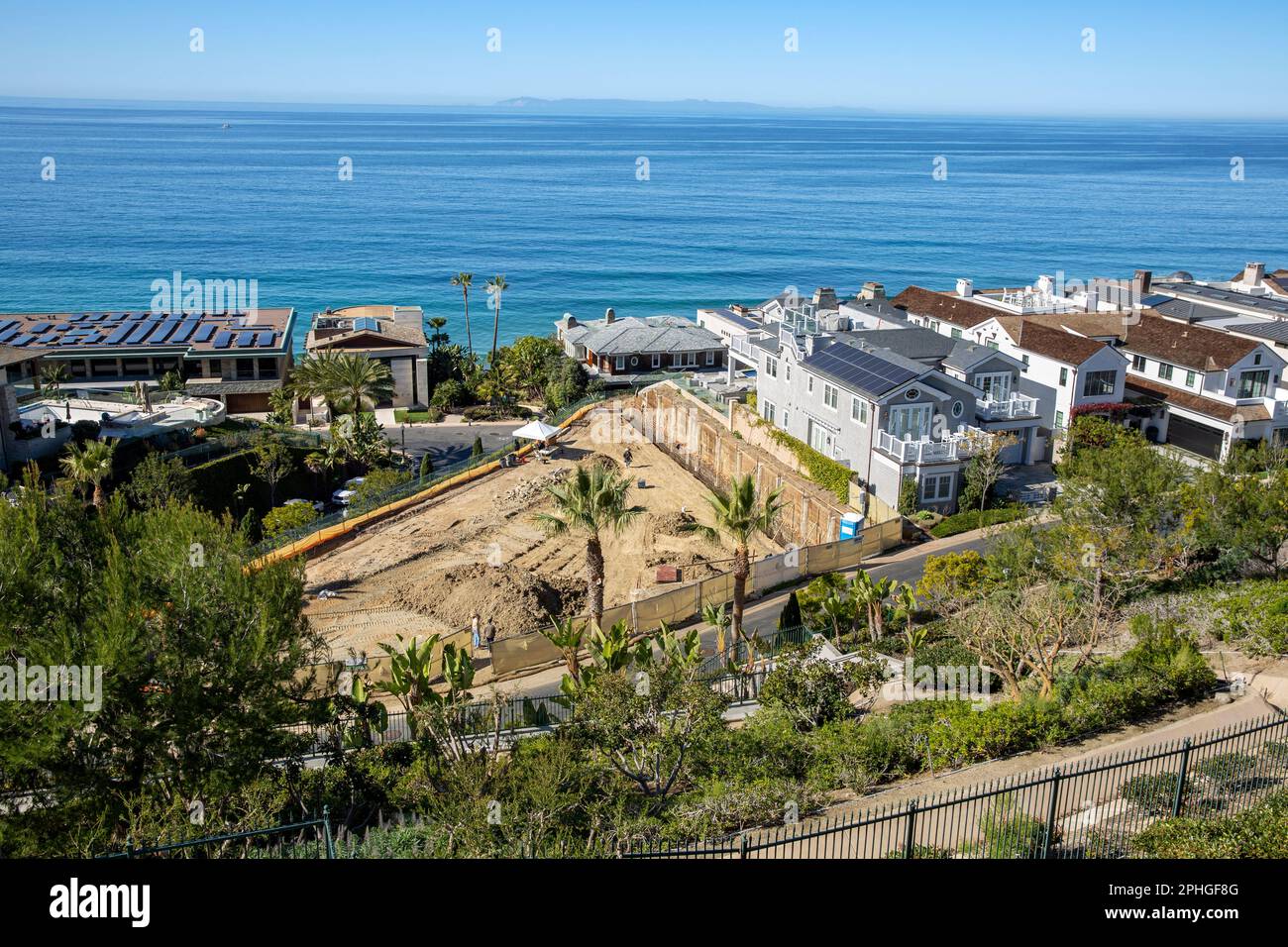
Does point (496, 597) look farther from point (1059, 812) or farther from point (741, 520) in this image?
point (1059, 812)

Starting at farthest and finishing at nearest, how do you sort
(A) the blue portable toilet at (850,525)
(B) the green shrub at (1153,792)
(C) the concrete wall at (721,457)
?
(C) the concrete wall at (721,457), (A) the blue portable toilet at (850,525), (B) the green shrub at (1153,792)

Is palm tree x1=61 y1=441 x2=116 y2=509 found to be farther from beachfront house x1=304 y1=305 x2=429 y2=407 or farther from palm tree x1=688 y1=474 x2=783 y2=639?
palm tree x1=688 y1=474 x2=783 y2=639

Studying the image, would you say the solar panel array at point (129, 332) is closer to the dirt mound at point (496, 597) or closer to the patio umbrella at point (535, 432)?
the patio umbrella at point (535, 432)

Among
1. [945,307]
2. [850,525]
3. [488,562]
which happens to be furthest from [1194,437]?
[488,562]

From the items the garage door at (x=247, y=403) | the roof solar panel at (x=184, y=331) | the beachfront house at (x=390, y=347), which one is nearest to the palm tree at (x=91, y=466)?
the garage door at (x=247, y=403)

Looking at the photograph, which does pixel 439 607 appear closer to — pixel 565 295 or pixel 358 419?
pixel 358 419
